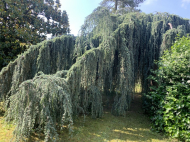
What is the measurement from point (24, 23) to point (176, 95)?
7.50m

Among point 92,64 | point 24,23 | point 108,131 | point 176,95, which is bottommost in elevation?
point 108,131

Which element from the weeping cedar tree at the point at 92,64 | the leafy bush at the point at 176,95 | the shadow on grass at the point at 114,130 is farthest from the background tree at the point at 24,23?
the leafy bush at the point at 176,95

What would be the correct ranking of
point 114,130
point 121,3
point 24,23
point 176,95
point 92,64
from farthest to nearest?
point 121,3 → point 24,23 → point 114,130 → point 92,64 → point 176,95

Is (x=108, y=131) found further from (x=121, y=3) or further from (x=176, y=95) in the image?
(x=121, y=3)

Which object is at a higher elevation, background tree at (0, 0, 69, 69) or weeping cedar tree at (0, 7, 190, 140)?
background tree at (0, 0, 69, 69)

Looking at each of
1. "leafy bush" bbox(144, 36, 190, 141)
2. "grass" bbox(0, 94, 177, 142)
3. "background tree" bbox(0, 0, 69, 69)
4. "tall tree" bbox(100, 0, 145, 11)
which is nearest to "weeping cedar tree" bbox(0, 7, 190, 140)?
"grass" bbox(0, 94, 177, 142)

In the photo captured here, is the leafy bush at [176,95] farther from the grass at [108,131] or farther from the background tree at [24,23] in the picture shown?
the background tree at [24,23]

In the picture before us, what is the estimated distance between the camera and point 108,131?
409 cm

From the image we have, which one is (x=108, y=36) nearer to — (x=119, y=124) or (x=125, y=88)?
(x=125, y=88)

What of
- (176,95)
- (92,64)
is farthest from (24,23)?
(176,95)

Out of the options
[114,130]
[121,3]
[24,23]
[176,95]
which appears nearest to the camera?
[176,95]

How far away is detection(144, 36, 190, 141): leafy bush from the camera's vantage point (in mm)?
3545

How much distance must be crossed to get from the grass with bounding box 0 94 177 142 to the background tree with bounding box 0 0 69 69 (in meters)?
3.49

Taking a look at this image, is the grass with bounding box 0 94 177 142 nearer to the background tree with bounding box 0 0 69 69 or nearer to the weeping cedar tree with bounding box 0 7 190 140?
the weeping cedar tree with bounding box 0 7 190 140
